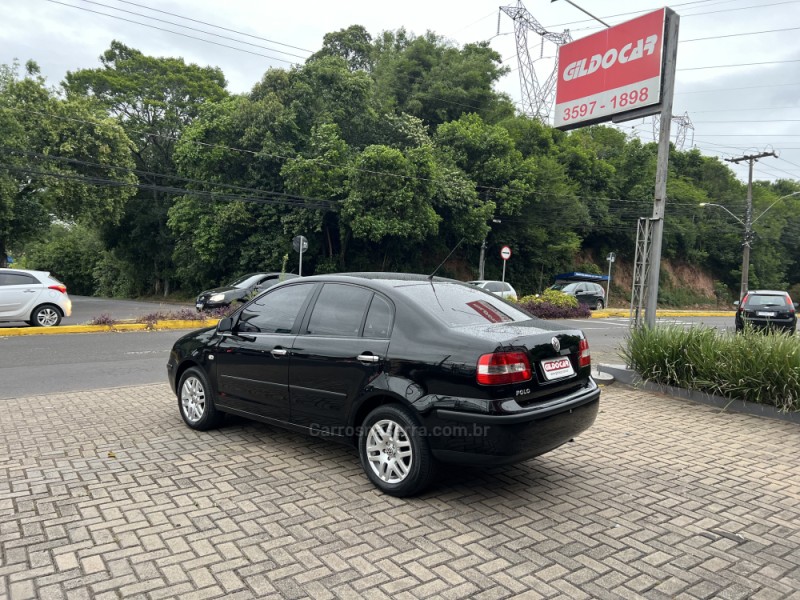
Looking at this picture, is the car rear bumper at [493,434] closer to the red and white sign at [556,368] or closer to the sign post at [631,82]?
the red and white sign at [556,368]

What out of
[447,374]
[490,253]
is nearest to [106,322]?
[447,374]

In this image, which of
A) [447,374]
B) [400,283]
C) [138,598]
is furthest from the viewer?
[400,283]

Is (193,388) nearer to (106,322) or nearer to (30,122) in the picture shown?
(106,322)

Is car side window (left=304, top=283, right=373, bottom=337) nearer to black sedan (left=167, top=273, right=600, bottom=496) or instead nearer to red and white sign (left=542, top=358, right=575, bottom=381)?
black sedan (left=167, top=273, right=600, bottom=496)

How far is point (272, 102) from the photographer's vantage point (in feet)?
87.7

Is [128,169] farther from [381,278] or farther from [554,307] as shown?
[381,278]

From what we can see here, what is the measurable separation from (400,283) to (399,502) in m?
1.64

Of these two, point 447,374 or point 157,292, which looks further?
point 157,292

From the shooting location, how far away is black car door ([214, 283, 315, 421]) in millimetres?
4625

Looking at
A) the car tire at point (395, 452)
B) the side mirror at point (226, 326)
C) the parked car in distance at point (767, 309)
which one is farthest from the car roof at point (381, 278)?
the parked car in distance at point (767, 309)

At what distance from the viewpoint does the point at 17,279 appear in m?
13.1

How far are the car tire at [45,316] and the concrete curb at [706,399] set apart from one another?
12611 mm

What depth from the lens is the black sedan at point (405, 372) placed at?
11.9 feet

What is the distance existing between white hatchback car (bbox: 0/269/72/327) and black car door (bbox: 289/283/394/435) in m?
11.4
